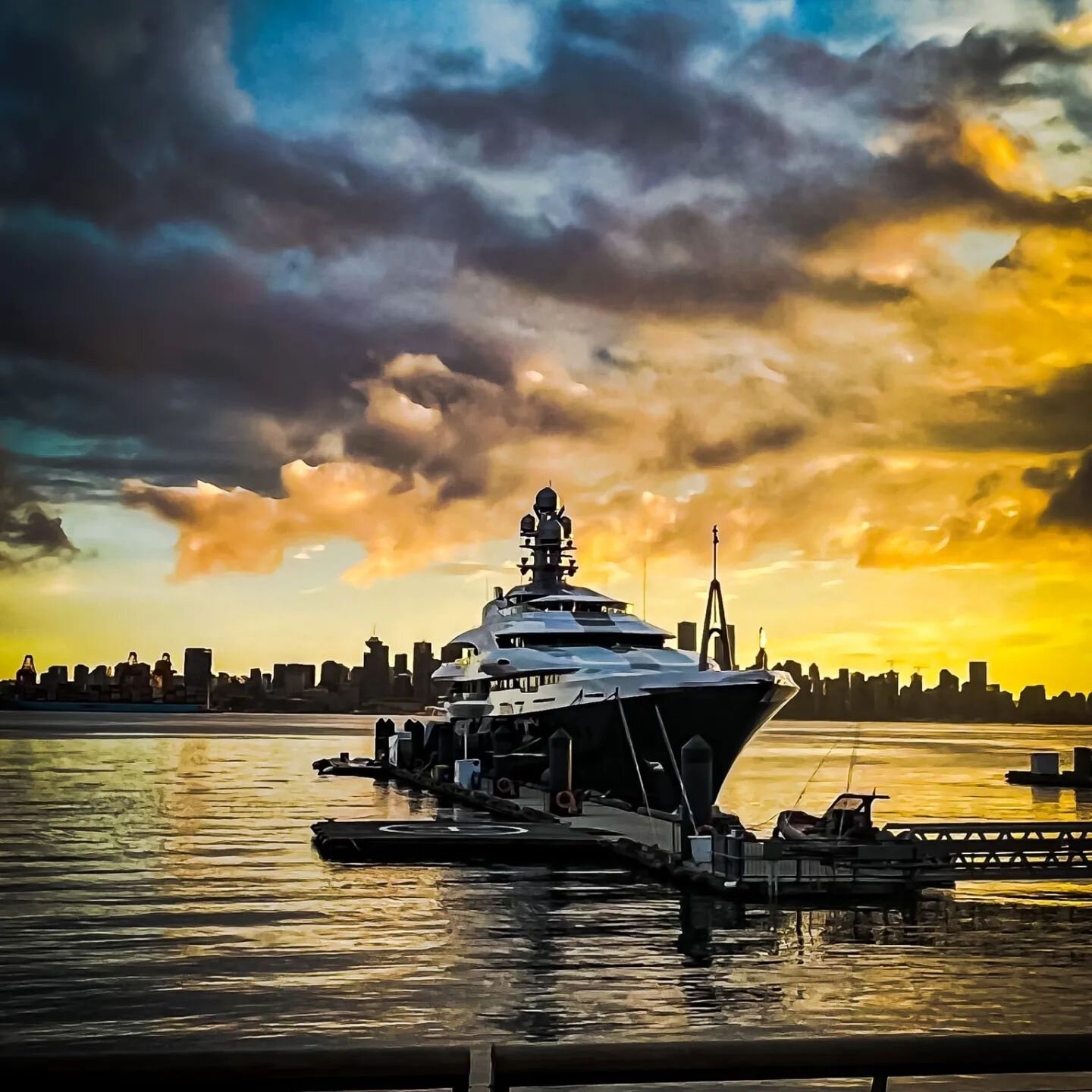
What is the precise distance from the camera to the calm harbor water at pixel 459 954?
19766mm

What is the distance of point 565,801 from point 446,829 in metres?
6.99

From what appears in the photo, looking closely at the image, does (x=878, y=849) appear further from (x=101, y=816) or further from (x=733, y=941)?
(x=101, y=816)

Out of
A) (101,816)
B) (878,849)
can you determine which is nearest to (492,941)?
(878,849)

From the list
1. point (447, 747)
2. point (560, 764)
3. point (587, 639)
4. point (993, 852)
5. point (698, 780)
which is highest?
point (587, 639)

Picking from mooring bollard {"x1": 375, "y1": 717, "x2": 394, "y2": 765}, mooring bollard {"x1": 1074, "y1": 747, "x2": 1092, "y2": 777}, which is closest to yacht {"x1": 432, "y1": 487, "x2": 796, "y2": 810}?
mooring bollard {"x1": 375, "y1": 717, "x2": 394, "y2": 765}

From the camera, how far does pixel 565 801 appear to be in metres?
47.0

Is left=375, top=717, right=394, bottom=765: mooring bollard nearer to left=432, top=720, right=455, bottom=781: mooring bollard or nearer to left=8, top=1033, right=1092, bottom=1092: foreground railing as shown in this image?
left=432, top=720, right=455, bottom=781: mooring bollard

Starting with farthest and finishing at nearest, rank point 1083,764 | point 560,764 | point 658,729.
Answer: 1. point 1083,764
2. point 658,729
3. point 560,764

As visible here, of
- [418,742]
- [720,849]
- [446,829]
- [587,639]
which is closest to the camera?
[720,849]

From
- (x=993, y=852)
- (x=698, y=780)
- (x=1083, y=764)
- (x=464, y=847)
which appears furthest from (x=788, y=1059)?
(x=1083, y=764)

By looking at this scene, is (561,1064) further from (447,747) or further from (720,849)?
(447,747)

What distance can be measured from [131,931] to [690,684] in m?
26.4

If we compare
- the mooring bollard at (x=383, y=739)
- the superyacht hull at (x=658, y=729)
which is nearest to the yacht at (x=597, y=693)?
the superyacht hull at (x=658, y=729)

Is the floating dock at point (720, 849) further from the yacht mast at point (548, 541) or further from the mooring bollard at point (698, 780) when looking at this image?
the yacht mast at point (548, 541)
